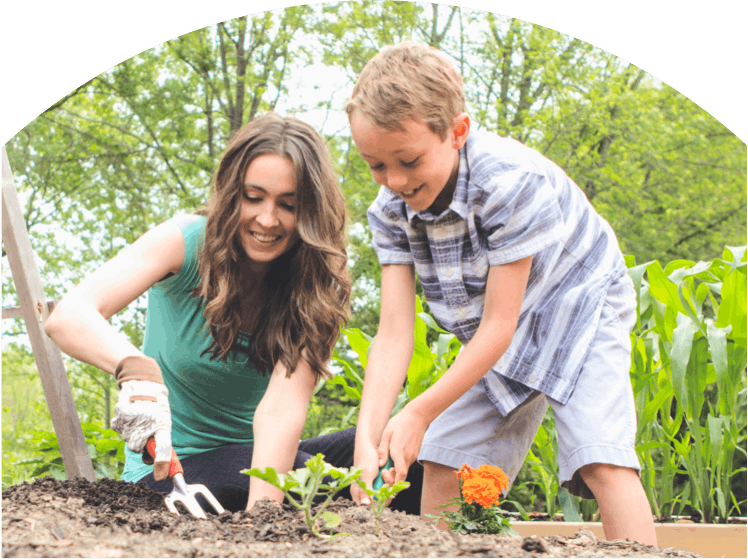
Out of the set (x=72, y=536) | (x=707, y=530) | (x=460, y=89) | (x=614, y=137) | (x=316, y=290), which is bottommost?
(x=707, y=530)

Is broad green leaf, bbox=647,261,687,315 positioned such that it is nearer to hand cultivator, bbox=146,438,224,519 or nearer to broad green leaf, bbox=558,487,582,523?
broad green leaf, bbox=558,487,582,523

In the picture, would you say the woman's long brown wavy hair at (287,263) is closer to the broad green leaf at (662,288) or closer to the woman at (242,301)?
the woman at (242,301)

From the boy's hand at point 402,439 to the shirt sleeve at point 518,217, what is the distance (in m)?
0.36

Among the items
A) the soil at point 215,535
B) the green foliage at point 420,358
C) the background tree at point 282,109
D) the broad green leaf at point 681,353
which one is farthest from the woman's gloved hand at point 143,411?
the background tree at point 282,109

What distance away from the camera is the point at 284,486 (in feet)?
3.16

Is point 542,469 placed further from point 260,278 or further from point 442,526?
point 260,278

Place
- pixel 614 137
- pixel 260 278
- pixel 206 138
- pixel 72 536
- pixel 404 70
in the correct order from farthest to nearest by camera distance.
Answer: pixel 614 137
pixel 206 138
pixel 260 278
pixel 404 70
pixel 72 536

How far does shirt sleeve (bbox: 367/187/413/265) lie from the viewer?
4.97 feet

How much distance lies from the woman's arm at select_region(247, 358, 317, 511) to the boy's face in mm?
561

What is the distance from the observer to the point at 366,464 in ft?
4.01

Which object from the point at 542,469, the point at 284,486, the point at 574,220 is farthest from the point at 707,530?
the point at 284,486

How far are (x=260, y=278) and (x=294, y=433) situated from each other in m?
0.44

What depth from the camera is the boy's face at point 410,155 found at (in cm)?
119

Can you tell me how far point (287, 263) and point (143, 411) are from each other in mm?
663
